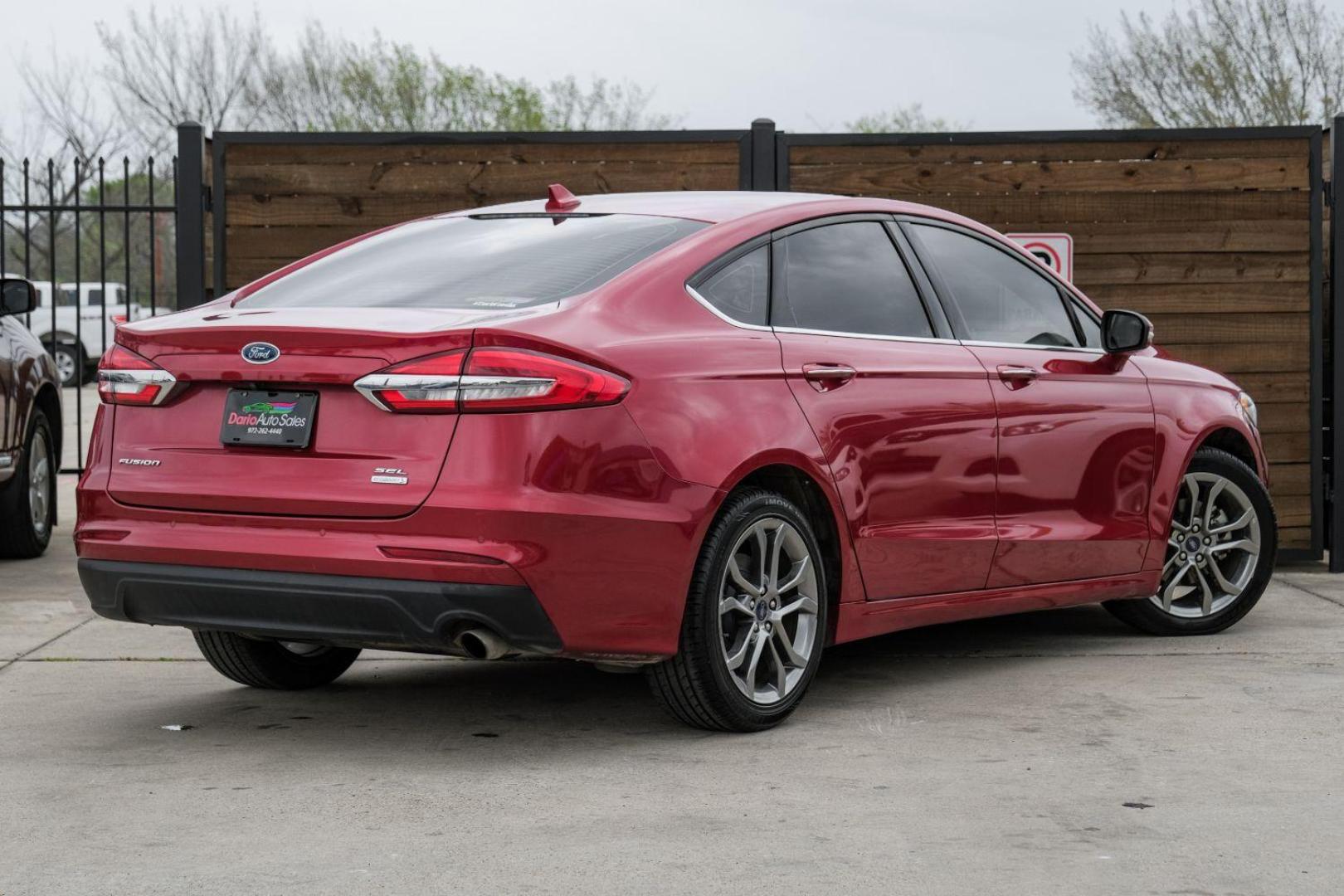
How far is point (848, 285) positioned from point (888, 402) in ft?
1.34

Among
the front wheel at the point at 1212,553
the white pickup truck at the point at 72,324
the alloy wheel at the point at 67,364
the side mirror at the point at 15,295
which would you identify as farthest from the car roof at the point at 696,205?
the alloy wheel at the point at 67,364

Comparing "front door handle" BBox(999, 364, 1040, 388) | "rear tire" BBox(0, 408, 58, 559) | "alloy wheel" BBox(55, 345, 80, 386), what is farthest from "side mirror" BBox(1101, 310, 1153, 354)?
"alloy wheel" BBox(55, 345, 80, 386)

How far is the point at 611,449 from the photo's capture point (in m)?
4.59

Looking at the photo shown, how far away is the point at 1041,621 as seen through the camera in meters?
7.52

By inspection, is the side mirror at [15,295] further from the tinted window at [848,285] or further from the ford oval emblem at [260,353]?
the tinted window at [848,285]

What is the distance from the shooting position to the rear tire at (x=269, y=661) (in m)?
5.70

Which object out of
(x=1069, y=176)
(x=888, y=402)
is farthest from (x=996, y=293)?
(x=1069, y=176)

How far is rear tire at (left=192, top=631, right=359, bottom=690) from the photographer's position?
570 centimetres

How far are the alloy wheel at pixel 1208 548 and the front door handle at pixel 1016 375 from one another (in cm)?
115

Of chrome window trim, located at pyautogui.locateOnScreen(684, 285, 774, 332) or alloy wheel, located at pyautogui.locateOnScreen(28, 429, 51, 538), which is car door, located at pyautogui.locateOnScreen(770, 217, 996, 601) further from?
alloy wheel, located at pyautogui.locateOnScreen(28, 429, 51, 538)

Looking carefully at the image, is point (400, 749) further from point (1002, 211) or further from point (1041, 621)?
point (1002, 211)

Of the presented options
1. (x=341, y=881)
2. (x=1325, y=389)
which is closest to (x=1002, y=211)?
(x=1325, y=389)

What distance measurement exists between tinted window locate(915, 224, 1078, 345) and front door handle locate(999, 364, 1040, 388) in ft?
0.39

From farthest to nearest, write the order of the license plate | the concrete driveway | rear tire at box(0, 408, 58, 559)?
1. rear tire at box(0, 408, 58, 559)
2. the license plate
3. the concrete driveway
